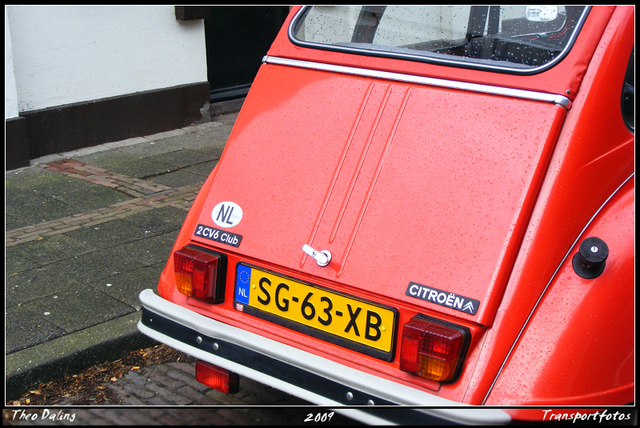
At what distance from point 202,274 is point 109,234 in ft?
8.91

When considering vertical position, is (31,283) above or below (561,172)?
below

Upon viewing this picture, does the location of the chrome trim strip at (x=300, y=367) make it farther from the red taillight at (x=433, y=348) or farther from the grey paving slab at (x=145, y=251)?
the grey paving slab at (x=145, y=251)

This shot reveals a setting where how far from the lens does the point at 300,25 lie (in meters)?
3.47

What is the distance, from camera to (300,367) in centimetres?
270

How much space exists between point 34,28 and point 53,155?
53.4 inches

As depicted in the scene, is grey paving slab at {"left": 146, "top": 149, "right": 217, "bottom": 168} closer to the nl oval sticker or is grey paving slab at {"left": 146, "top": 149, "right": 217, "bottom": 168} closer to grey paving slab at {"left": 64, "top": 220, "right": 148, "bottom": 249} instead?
grey paving slab at {"left": 64, "top": 220, "right": 148, "bottom": 249}

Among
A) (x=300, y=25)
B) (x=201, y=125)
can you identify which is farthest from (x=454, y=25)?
(x=201, y=125)

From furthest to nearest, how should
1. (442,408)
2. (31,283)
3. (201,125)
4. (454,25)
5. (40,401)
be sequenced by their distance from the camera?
(201,125) → (31,283) → (40,401) → (454,25) → (442,408)

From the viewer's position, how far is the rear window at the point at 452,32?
2.83 metres

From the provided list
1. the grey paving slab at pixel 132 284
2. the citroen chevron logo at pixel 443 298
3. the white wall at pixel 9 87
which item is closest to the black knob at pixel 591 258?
the citroen chevron logo at pixel 443 298

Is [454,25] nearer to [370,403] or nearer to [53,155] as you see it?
[370,403]

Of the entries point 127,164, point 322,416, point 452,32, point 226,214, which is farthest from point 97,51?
point 322,416

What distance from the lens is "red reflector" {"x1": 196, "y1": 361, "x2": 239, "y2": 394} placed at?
2990mm

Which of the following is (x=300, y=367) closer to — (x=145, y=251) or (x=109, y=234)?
(x=145, y=251)
